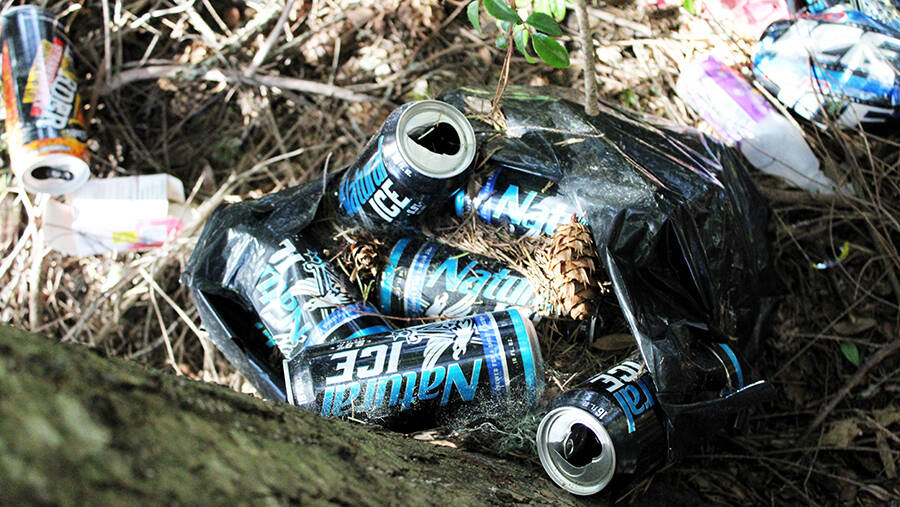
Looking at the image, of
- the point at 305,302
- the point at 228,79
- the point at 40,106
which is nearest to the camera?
the point at 305,302

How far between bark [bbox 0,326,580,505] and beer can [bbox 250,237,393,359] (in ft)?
1.89

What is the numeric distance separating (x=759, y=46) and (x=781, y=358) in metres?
0.93

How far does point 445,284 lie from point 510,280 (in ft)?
0.53

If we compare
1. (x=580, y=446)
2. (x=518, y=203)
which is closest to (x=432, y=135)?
(x=518, y=203)

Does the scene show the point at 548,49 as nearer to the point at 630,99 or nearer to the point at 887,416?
the point at 630,99

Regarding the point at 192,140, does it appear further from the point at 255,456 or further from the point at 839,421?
the point at 839,421

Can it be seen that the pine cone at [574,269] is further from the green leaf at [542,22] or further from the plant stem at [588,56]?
the green leaf at [542,22]

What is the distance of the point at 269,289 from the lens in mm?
1565

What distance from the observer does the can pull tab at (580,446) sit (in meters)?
1.25

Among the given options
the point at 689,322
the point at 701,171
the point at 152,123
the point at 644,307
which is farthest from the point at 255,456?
the point at 152,123

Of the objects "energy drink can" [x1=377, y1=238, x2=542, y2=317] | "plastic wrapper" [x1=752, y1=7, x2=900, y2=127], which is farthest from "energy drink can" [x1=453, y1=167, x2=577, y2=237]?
"plastic wrapper" [x1=752, y1=7, x2=900, y2=127]

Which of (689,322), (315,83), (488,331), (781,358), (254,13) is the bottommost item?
(781,358)

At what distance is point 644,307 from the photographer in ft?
4.46

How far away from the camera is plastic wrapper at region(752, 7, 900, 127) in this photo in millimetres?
1718
